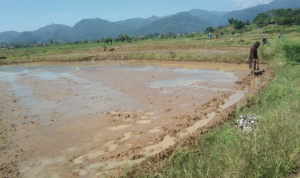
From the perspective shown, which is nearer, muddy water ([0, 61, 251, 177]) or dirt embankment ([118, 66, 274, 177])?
dirt embankment ([118, 66, 274, 177])

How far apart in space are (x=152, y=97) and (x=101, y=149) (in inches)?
171

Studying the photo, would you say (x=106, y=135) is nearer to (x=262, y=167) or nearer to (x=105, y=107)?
(x=105, y=107)

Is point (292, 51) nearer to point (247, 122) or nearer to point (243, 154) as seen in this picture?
point (247, 122)

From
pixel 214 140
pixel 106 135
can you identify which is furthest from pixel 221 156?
pixel 106 135

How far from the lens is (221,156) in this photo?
144 inches

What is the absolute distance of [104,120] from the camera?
708cm

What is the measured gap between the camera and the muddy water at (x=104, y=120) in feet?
16.0

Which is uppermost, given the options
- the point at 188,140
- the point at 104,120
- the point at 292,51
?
the point at 292,51

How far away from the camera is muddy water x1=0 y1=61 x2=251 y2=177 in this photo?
4867mm

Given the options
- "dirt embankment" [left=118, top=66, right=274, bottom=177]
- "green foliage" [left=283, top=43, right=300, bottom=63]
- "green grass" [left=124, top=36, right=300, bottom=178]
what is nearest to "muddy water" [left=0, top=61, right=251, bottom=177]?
"dirt embankment" [left=118, top=66, right=274, bottom=177]

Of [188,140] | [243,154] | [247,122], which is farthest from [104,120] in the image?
[243,154]

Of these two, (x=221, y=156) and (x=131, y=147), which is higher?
(x=221, y=156)

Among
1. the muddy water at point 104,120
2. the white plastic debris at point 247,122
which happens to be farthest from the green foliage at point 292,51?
the white plastic debris at point 247,122

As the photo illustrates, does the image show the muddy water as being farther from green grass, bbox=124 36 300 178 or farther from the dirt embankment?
green grass, bbox=124 36 300 178
